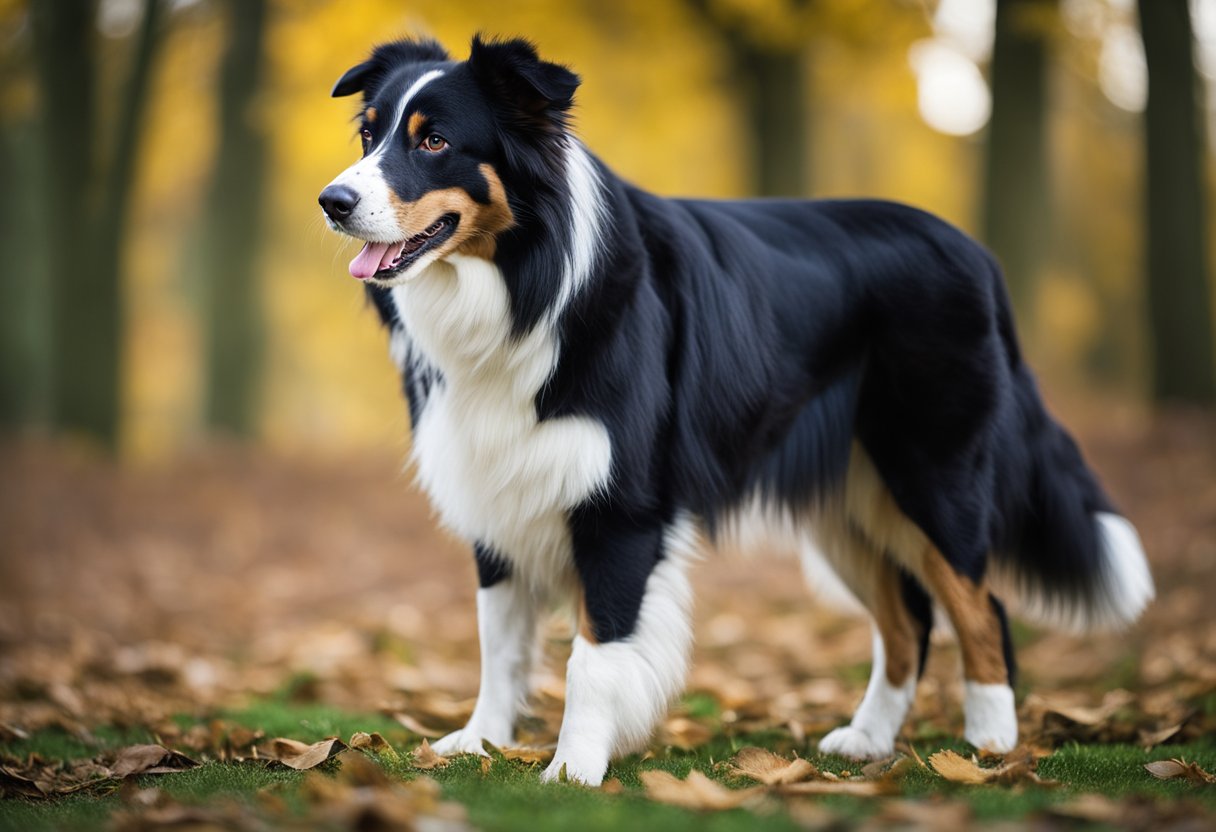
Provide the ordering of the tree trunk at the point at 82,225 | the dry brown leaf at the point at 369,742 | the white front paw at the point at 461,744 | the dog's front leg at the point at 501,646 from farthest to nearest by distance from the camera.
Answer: the tree trunk at the point at 82,225 → the dog's front leg at the point at 501,646 → the white front paw at the point at 461,744 → the dry brown leaf at the point at 369,742

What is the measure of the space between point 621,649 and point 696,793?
2.50 feet

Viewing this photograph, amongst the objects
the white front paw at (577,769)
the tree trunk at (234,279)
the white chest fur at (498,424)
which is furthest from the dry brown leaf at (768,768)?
the tree trunk at (234,279)

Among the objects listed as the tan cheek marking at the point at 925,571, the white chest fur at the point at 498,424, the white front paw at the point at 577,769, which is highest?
the white chest fur at the point at 498,424

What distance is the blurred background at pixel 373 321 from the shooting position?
6.00m

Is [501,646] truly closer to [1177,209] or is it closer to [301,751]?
[301,751]

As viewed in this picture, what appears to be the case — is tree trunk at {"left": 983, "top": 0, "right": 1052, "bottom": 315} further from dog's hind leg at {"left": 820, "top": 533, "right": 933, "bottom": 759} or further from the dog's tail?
dog's hind leg at {"left": 820, "top": 533, "right": 933, "bottom": 759}

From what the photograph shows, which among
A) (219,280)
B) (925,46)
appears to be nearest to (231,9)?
(219,280)

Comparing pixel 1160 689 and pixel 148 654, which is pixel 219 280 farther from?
pixel 1160 689

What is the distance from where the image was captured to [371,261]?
361cm

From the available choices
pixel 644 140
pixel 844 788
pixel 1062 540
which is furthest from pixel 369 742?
pixel 644 140

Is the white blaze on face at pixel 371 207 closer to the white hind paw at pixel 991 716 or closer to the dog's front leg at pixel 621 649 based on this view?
the dog's front leg at pixel 621 649

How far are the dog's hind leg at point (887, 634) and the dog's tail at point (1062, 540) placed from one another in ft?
1.29

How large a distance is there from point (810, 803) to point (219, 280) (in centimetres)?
1338

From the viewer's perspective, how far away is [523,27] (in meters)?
12.2
